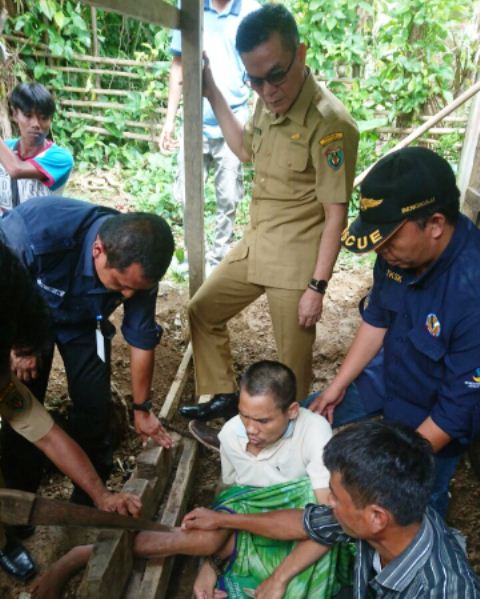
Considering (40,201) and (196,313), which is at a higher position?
(40,201)

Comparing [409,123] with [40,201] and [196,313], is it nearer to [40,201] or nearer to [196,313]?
[196,313]

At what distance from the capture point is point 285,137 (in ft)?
8.96

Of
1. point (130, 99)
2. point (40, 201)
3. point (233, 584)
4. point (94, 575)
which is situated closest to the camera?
point (94, 575)

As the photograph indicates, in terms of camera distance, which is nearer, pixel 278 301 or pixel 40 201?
pixel 40 201

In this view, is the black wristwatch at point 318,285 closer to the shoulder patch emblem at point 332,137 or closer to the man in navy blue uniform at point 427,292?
the man in navy blue uniform at point 427,292

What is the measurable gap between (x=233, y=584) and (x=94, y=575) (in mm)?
705

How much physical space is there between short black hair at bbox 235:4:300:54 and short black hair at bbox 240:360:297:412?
4.91 ft

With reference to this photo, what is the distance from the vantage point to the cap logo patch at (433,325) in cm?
192

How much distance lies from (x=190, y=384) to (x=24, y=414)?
183 centimetres

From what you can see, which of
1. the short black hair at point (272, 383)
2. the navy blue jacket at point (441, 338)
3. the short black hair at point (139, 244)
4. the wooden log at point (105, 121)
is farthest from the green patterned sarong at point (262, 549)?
the wooden log at point (105, 121)

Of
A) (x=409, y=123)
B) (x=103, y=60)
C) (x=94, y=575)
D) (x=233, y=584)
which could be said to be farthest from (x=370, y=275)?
(x=103, y=60)

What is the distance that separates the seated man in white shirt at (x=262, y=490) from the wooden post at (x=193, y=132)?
1.40m

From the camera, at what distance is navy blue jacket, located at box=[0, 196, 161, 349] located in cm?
227

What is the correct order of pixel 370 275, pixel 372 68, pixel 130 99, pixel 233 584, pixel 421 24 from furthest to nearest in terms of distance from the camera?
pixel 130 99 → pixel 372 68 → pixel 421 24 → pixel 370 275 → pixel 233 584
